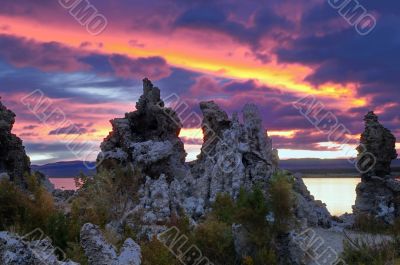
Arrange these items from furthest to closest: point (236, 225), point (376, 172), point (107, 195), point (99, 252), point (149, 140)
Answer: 1. point (149, 140)
2. point (376, 172)
3. point (107, 195)
4. point (236, 225)
5. point (99, 252)

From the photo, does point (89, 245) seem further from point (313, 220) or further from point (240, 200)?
point (313, 220)

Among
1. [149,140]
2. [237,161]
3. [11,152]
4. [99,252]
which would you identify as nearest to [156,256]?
[99,252]

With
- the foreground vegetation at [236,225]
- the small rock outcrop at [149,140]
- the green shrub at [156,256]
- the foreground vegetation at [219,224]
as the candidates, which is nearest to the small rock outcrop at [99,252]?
the green shrub at [156,256]

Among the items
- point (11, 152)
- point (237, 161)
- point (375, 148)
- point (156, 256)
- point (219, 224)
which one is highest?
point (375, 148)

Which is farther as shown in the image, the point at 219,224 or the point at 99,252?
the point at 219,224

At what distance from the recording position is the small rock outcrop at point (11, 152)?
27.1 meters

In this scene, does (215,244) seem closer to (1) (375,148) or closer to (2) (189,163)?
(1) (375,148)

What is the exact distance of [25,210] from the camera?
46.3 feet

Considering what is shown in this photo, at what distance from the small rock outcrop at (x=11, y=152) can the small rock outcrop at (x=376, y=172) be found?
16569 mm

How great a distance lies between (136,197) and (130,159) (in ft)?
18.9

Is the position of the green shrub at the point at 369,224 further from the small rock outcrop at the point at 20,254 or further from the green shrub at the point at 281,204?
the small rock outcrop at the point at 20,254

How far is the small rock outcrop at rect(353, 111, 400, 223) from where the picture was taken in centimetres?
2545

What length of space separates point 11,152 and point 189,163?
9.01 meters

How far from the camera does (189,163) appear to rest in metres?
29.2
